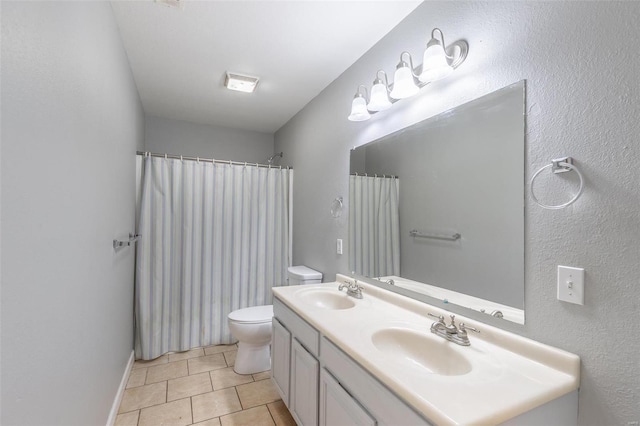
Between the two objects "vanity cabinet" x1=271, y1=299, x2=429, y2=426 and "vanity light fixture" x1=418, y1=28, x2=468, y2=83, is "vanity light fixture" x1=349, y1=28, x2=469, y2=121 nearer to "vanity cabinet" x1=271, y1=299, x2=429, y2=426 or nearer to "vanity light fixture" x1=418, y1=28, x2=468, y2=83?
"vanity light fixture" x1=418, y1=28, x2=468, y2=83

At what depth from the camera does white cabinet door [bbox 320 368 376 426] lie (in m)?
1.03

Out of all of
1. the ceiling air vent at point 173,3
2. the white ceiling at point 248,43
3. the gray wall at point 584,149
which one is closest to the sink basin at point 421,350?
the gray wall at point 584,149

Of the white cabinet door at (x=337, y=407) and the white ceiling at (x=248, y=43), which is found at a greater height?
the white ceiling at (x=248, y=43)

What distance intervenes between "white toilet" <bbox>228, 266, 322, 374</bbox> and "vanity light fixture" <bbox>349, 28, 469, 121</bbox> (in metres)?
1.42

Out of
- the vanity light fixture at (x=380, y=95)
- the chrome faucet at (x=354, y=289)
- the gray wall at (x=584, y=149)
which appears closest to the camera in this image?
the gray wall at (x=584, y=149)

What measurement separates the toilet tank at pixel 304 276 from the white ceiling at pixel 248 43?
1595 millimetres

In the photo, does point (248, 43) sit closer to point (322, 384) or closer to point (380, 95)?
point (380, 95)

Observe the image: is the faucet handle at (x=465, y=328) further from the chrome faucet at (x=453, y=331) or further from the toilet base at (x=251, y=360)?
the toilet base at (x=251, y=360)

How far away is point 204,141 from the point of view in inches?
139

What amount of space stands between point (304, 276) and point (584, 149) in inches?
77.6

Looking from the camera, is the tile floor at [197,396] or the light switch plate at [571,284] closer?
the light switch plate at [571,284]

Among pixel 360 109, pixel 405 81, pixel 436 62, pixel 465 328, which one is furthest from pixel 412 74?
pixel 465 328

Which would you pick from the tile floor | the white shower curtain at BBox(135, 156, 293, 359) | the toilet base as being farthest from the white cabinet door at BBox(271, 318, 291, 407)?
the white shower curtain at BBox(135, 156, 293, 359)

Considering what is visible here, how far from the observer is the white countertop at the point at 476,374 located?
75 centimetres
